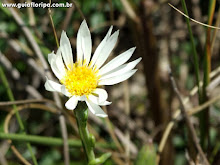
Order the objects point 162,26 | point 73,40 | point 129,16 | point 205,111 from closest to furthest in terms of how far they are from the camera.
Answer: point 205,111, point 129,16, point 73,40, point 162,26

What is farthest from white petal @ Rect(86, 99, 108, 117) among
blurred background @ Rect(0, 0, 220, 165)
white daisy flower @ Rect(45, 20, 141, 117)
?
blurred background @ Rect(0, 0, 220, 165)

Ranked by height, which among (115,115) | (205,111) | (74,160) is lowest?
(74,160)

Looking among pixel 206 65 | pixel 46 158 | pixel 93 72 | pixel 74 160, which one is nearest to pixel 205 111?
pixel 206 65

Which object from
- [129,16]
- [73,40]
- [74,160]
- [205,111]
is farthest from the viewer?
[73,40]

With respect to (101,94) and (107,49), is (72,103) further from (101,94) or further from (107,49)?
(107,49)

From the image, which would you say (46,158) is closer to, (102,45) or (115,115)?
(115,115)

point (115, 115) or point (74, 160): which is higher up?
point (115, 115)

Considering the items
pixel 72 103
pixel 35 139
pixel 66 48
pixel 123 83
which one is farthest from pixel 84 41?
pixel 123 83

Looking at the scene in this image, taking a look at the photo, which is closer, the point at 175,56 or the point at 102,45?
the point at 102,45

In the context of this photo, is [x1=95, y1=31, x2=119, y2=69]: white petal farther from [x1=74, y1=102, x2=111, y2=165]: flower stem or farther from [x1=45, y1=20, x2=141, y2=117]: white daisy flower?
[x1=74, y1=102, x2=111, y2=165]: flower stem
